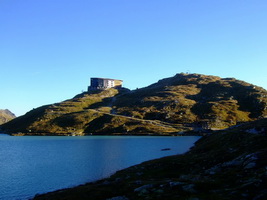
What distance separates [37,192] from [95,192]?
18512mm

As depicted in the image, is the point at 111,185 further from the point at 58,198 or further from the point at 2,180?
the point at 2,180

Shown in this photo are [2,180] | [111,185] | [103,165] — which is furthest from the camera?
[103,165]

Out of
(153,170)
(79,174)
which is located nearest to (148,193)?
(153,170)

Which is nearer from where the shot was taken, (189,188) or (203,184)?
(189,188)

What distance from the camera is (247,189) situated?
28.5 meters

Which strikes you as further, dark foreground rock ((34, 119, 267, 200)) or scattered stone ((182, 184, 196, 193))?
scattered stone ((182, 184, 196, 193))

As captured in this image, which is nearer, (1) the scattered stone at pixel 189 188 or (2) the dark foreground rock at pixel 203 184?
(2) the dark foreground rock at pixel 203 184

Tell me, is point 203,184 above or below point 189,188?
above

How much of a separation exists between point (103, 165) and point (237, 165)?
4579 centimetres

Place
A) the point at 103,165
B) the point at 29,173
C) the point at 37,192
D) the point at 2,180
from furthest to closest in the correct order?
the point at 103,165 < the point at 29,173 < the point at 2,180 < the point at 37,192

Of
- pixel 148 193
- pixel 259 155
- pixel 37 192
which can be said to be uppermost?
pixel 259 155

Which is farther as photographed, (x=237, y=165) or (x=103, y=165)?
(x=103, y=165)

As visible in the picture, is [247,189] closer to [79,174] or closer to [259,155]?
[259,155]

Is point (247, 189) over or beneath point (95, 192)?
over
